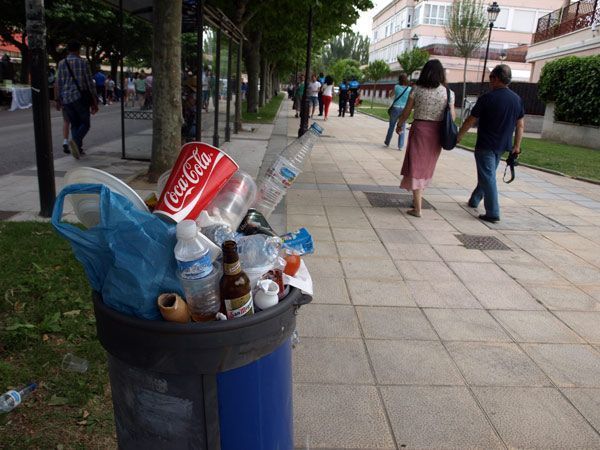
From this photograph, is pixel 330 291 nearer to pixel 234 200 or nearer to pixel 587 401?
pixel 587 401

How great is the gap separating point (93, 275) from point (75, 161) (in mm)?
8452

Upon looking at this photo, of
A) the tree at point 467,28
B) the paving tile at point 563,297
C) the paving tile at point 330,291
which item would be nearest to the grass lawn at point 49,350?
the paving tile at point 330,291

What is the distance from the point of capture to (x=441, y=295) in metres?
4.18

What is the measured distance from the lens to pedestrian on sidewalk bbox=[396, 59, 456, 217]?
6070 millimetres

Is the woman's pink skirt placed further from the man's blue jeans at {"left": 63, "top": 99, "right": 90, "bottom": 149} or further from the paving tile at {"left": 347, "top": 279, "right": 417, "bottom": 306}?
the man's blue jeans at {"left": 63, "top": 99, "right": 90, "bottom": 149}

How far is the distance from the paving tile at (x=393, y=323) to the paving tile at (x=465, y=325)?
0.28ft

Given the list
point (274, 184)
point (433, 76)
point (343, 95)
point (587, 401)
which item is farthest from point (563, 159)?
point (343, 95)

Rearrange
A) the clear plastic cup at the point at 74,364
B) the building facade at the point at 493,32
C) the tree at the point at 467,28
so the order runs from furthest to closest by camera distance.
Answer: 1. the building facade at the point at 493,32
2. the tree at the point at 467,28
3. the clear plastic cup at the point at 74,364

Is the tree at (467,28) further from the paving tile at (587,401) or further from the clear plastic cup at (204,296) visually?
the clear plastic cup at (204,296)

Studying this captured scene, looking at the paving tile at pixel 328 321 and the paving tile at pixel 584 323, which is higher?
the paving tile at pixel 584 323

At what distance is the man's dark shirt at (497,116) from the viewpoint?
20.3ft

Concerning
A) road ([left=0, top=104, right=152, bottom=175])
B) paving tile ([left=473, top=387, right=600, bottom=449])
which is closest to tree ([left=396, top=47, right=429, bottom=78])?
road ([left=0, top=104, right=152, bottom=175])

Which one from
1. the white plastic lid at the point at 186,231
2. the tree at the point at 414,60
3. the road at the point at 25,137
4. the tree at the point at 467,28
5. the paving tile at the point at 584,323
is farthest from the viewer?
the tree at the point at 414,60

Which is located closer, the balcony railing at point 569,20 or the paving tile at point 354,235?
the paving tile at point 354,235
